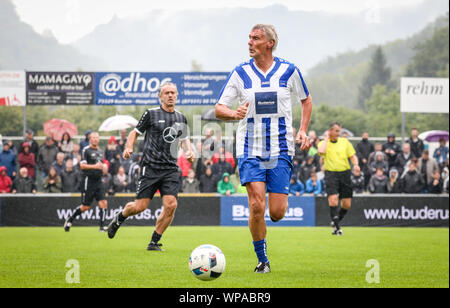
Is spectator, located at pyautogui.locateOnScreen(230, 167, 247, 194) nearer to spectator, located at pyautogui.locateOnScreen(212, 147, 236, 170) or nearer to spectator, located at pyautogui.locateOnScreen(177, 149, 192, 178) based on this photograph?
spectator, located at pyautogui.locateOnScreen(212, 147, 236, 170)

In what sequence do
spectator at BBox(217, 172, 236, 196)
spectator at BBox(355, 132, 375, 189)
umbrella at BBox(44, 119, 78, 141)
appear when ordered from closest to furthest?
spectator at BBox(217, 172, 236, 196) → spectator at BBox(355, 132, 375, 189) → umbrella at BBox(44, 119, 78, 141)

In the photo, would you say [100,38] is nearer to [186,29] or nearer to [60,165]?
[186,29]

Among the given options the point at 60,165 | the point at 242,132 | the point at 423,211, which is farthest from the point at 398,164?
the point at 242,132

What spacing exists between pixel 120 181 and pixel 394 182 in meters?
8.73

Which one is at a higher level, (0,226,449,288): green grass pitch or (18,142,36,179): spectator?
(18,142,36,179): spectator

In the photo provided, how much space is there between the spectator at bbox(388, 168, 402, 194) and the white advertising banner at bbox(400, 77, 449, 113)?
244 inches

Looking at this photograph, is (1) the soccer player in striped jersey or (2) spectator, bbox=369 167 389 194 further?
(2) spectator, bbox=369 167 389 194

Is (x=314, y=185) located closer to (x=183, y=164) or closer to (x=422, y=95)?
(x=183, y=164)

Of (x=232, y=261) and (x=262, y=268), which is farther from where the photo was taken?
(x=232, y=261)

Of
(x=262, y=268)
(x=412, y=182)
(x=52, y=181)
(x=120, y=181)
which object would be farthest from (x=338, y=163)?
(x=52, y=181)

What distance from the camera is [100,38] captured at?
175625 mm

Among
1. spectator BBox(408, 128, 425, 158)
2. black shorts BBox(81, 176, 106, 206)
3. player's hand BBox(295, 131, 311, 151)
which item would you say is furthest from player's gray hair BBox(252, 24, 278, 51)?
spectator BBox(408, 128, 425, 158)

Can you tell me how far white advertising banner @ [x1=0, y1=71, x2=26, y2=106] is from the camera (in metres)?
25.0

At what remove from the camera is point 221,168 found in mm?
20375
